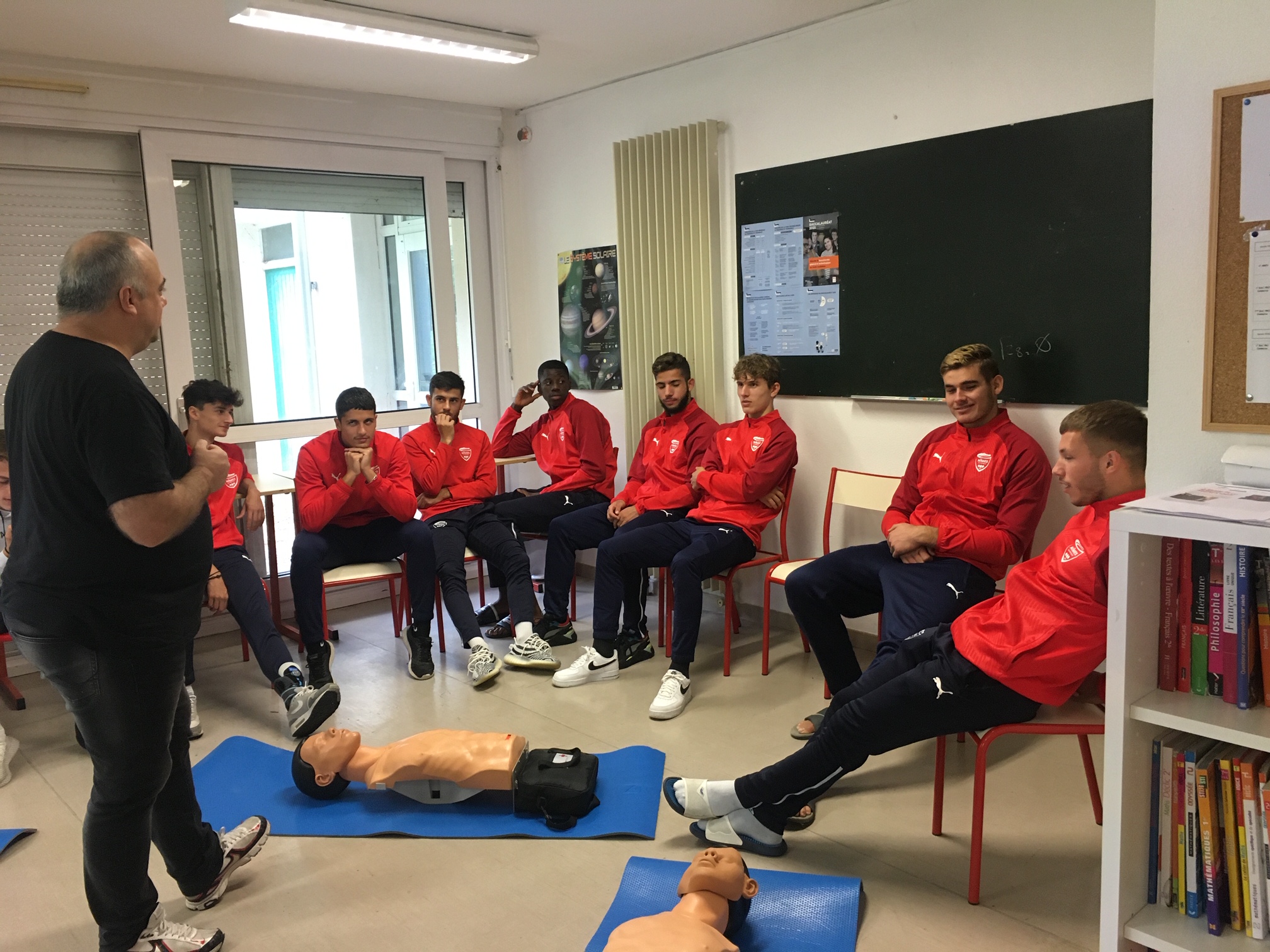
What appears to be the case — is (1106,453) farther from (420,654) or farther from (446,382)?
(446,382)

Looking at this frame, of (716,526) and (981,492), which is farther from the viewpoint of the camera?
(716,526)

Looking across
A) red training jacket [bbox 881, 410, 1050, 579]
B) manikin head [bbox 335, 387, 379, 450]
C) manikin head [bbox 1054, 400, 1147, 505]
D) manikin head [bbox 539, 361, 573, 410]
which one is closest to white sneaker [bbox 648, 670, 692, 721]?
red training jacket [bbox 881, 410, 1050, 579]

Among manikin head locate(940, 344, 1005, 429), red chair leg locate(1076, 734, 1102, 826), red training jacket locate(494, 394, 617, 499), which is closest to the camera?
red chair leg locate(1076, 734, 1102, 826)

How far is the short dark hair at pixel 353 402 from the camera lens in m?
4.06

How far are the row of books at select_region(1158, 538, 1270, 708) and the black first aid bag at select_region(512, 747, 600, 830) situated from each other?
5.15 feet

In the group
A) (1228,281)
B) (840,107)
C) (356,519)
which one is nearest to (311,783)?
(356,519)

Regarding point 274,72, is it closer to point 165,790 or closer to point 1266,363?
point 165,790

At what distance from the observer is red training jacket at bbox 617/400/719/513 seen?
436 cm

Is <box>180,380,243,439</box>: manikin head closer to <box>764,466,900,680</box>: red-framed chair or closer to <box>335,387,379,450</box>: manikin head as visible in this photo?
<box>335,387,379,450</box>: manikin head

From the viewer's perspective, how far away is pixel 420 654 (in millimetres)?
4039

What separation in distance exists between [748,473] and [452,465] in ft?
4.93

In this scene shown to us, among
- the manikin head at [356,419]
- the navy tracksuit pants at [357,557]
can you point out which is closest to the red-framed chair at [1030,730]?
the navy tracksuit pants at [357,557]

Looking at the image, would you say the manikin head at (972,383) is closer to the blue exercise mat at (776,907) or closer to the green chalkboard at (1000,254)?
the green chalkboard at (1000,254)

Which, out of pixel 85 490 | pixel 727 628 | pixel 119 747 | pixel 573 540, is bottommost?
pixel 727 628
